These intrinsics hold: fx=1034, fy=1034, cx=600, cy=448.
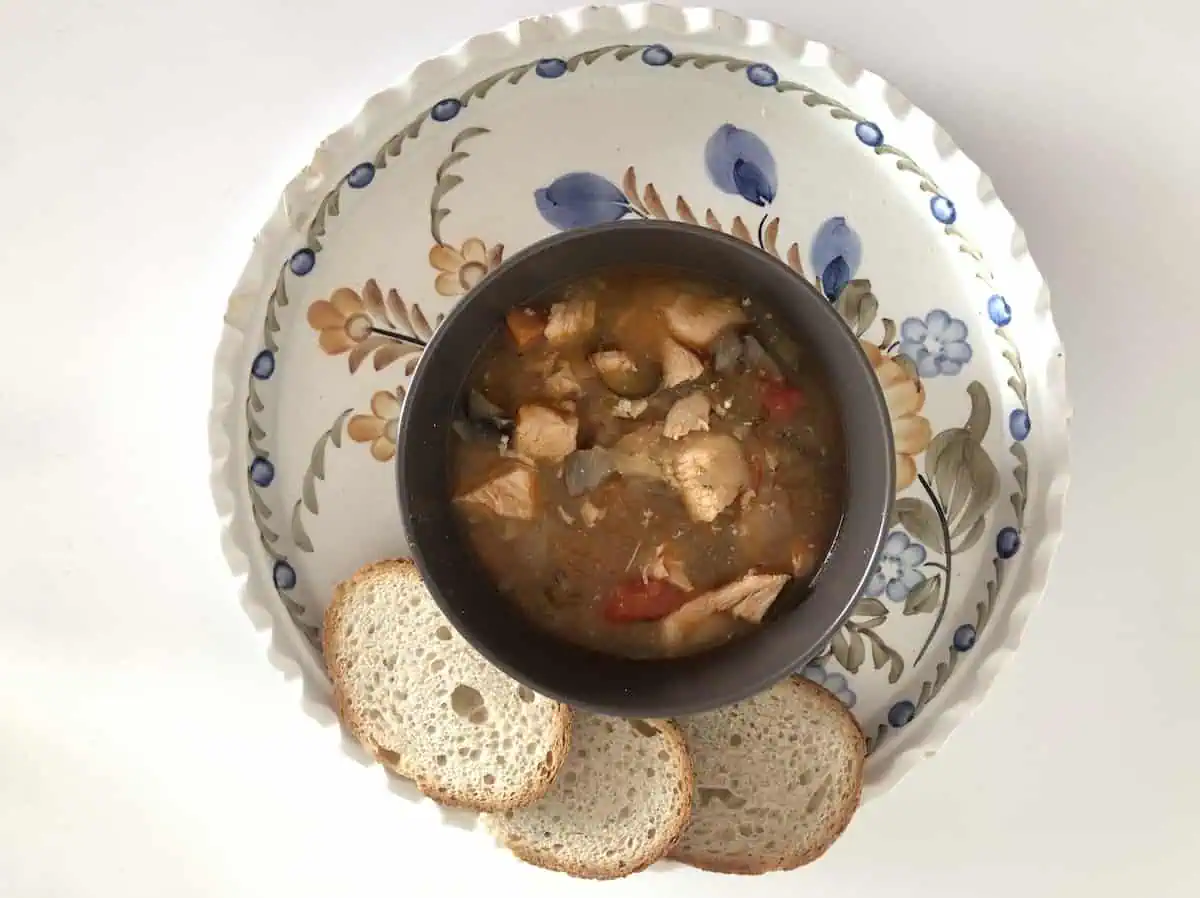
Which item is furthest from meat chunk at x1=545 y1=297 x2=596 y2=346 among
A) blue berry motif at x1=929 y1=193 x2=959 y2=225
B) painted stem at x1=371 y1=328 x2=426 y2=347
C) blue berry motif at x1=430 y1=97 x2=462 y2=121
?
blue berry motif at x1=929 y1=193 x2=959 y2=225

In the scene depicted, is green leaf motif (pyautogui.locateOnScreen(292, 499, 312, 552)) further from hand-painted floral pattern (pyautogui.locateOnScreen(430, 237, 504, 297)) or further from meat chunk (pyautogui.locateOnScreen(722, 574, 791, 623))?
meat chunk (pyautogui.locateOnScreen(722, 574, 791, 623))

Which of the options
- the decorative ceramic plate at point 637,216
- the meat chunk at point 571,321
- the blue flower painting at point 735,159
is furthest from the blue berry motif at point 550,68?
the meat chunk at point 571,321

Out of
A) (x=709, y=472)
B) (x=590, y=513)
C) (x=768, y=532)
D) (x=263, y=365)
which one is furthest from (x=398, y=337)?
(x=768, y=532)

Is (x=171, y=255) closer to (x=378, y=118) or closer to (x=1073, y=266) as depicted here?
(x=378, y=118)

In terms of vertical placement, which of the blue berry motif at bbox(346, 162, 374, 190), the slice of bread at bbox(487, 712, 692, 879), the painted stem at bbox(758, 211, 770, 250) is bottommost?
the slice of bread at bbox(487, 712, 692, 879)

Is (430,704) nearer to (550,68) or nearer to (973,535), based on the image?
(973,535)

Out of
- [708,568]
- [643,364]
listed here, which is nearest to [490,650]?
[708,568]
